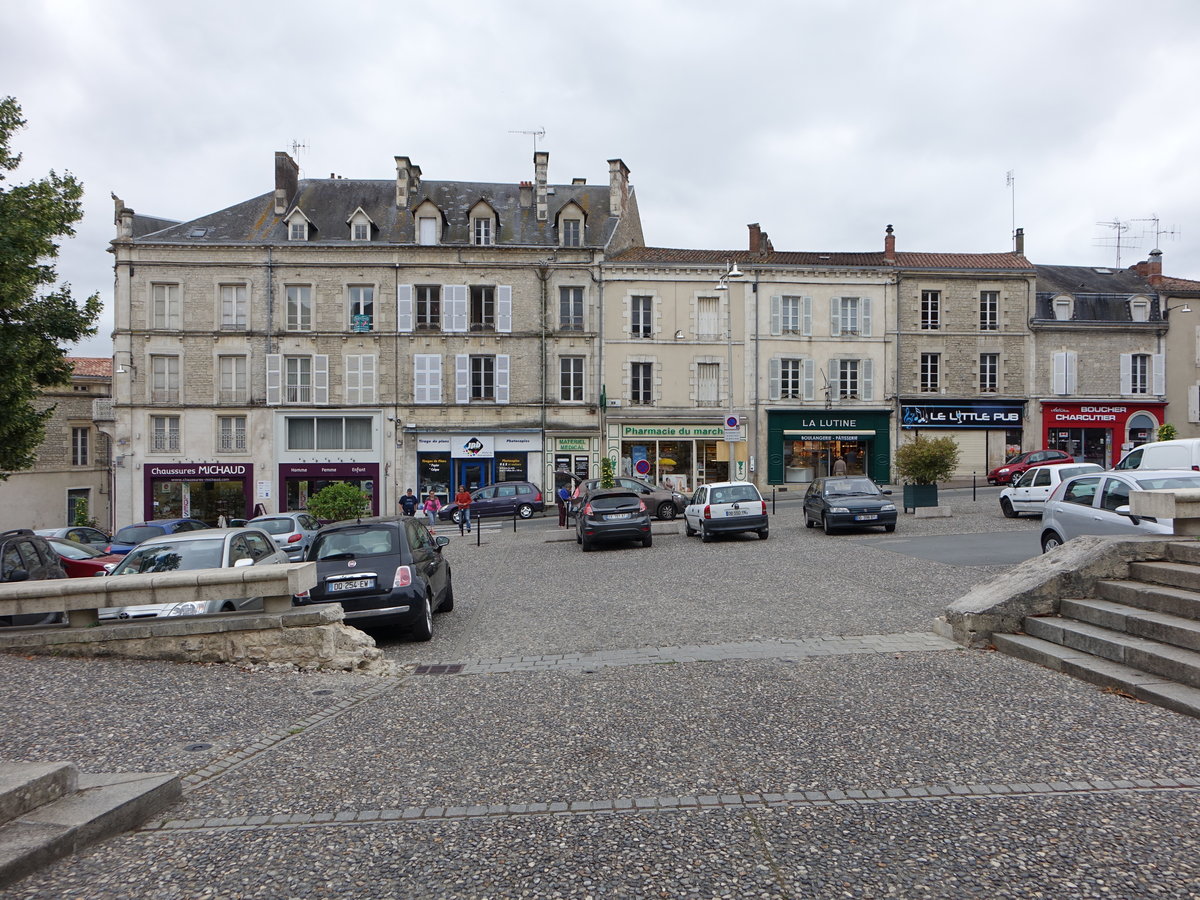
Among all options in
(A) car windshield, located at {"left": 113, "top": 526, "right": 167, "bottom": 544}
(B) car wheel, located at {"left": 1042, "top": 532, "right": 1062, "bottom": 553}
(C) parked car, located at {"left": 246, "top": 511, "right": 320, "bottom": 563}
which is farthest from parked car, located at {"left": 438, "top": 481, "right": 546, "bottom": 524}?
(B) car wheel, located at {"left": 1042, "top": 532, "right": 1062, "bottom": 553}

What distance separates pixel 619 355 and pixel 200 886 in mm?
34538

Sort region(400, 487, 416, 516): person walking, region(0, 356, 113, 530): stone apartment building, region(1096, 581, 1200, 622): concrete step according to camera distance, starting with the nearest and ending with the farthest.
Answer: region(1096, 581, 1200, 622): concrete step < region(400, 487, 416, 516): person walking < region(0, 356, 113, 530): stone apartment building

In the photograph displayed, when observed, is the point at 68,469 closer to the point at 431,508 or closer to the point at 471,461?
the point at 471,461

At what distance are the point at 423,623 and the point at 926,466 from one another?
729 inches

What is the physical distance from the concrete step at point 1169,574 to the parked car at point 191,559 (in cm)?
840

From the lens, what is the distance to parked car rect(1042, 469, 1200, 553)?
11.6m

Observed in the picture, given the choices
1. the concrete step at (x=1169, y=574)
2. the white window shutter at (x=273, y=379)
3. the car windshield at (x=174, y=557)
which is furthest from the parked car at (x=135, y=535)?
the concrete step at (x=1169, y=574)

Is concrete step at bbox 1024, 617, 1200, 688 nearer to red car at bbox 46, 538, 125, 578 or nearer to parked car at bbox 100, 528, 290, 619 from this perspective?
parked car at bbox 100, 528, 290, 619

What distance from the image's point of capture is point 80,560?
1661 cm

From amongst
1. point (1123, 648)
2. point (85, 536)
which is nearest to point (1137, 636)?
point (1123, 648)

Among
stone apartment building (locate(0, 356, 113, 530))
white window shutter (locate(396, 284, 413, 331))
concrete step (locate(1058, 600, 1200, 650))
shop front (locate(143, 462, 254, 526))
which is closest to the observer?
concrete step (locate(1058, 600, 1200, 650))

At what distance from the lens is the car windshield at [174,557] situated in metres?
9.85

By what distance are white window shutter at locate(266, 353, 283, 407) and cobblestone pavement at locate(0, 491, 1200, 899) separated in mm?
30170

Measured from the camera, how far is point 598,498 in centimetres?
2088
